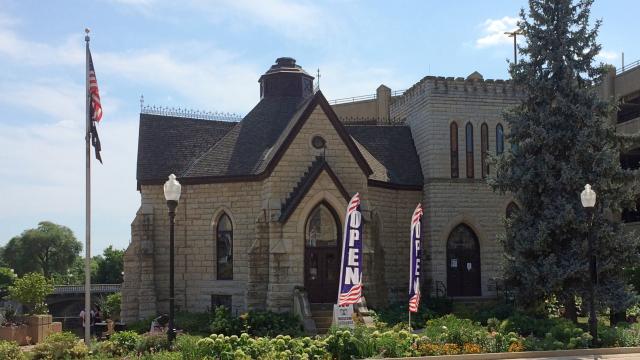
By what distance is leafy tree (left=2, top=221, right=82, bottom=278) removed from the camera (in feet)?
332

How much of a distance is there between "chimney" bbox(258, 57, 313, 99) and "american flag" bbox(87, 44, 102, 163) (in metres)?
12.2

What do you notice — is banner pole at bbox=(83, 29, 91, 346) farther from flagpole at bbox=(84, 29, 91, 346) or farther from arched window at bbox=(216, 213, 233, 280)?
arched window at bbox=(216, 213, 233, 280)

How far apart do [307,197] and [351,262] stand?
6.08 metres

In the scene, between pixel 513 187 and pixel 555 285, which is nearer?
pixel 555 285

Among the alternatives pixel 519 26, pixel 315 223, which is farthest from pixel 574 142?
pixel 315 223

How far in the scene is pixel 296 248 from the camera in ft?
79.7

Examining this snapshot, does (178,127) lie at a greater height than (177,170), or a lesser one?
greater

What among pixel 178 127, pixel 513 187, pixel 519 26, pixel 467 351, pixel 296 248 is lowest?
pixel 467 351

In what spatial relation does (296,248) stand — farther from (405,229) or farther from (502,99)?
(502,99)

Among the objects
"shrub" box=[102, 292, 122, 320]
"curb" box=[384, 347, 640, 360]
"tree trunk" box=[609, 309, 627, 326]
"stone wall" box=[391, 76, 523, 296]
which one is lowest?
"shrub" box=[102, 292, 122, 320]

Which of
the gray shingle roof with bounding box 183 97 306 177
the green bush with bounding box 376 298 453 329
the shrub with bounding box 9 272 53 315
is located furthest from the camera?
the gray shingle roof with bounding box 183 97 306 177

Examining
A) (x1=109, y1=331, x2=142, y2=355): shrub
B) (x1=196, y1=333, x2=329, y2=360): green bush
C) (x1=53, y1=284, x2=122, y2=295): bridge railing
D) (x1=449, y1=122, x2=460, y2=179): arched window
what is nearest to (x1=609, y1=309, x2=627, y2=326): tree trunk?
(x1=449, y1=122, x2=460, y2=179): arched window

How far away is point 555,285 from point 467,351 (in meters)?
6.75

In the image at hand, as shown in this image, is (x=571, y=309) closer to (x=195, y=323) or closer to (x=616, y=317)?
(x=616, y=317)
